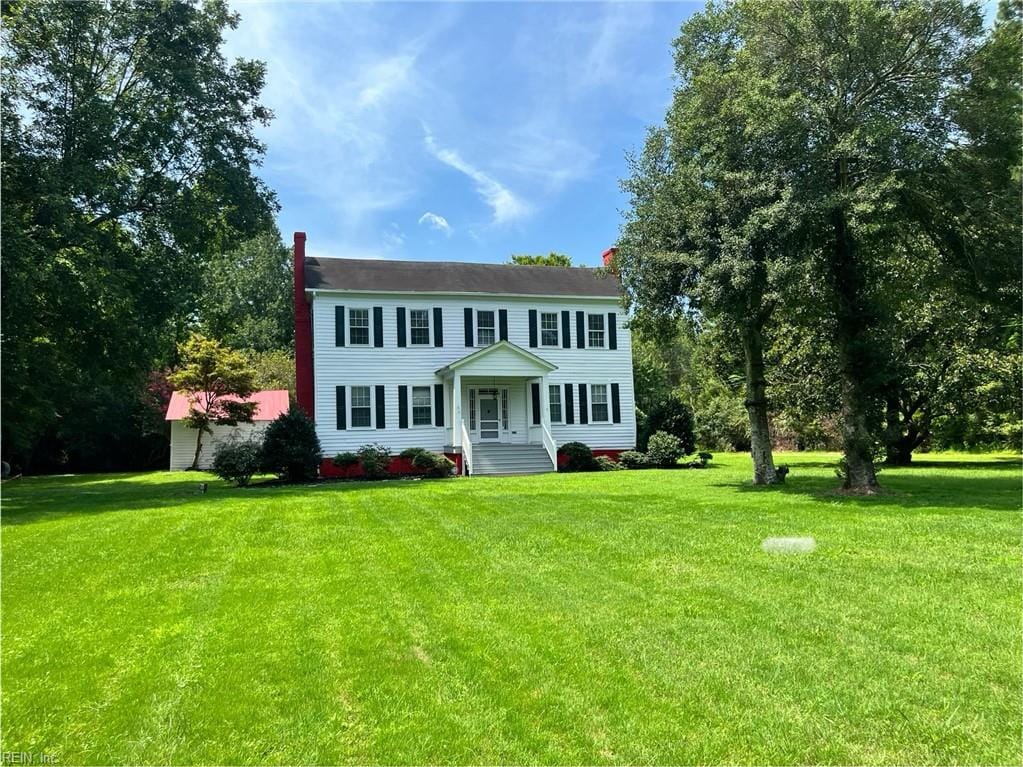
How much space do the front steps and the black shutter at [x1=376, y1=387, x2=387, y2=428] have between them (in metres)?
3.22

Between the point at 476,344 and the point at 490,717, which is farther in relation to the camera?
the point at 476,344

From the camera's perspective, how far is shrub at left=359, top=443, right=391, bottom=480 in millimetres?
20688

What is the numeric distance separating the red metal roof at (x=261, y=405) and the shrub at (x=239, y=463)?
39.0ft

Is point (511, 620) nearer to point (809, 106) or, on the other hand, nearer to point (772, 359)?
point (809, 106)

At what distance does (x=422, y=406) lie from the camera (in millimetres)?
23438

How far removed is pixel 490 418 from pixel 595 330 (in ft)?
17.3

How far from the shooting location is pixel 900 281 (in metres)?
14.7

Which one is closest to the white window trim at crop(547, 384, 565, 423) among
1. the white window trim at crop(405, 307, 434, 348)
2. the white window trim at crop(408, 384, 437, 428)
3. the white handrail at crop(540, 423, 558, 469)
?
the white handrail at crop(540, 423, 558, 469)

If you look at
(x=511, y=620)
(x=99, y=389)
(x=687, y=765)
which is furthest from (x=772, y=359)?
(x=99, y=389)

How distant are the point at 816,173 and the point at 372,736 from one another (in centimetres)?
1233

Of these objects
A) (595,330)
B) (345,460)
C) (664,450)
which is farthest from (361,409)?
(664,450)

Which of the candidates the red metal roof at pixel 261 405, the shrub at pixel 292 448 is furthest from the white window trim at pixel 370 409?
the red metal roof at pixel 261 405

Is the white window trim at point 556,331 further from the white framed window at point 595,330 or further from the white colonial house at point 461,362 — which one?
the white framed window at point 595,330

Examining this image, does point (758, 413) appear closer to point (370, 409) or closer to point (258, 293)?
point (370, 409)
